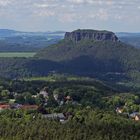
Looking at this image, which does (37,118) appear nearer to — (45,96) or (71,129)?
(71,129)

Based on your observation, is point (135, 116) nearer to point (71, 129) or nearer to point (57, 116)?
point (57, 116)

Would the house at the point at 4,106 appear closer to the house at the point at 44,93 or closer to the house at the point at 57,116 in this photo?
the house at the point at 57,116

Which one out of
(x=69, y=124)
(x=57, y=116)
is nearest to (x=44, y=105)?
(x=57, y=116)

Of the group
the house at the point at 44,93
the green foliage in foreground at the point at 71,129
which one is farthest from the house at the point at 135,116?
the house at the point at 44,93

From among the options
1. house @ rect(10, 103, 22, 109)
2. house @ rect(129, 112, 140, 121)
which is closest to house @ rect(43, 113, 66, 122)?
house @ rect(129, 112, 140, 121)

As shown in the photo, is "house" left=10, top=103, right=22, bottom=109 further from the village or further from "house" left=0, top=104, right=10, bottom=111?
"house" left=0, top=104, right=10, bottom=111

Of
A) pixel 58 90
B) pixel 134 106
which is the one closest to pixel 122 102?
pixel 134 106

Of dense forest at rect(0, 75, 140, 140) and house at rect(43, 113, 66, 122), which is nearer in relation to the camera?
dense forest at rect(0, 75, 140, 140)

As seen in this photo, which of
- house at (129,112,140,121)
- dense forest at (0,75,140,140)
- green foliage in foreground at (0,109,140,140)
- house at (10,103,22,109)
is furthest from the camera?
house at (10,103,22,109)
